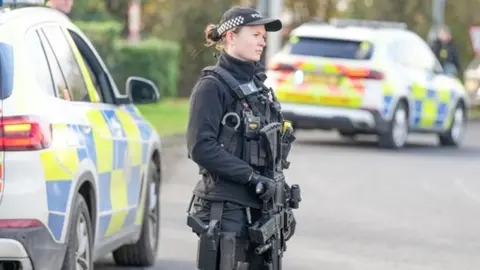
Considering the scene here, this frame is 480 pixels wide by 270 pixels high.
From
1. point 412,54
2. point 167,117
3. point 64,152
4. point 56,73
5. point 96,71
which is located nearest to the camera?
point 64,152

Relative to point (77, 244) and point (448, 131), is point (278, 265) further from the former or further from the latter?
point (448, 131)

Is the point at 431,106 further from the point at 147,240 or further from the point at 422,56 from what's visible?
the point at 147,240

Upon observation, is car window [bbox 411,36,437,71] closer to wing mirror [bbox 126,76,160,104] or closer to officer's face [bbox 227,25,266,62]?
wing mirror [bbox 126,76,160,104]

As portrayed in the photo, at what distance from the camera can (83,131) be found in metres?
7.50

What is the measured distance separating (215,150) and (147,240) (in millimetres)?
3319

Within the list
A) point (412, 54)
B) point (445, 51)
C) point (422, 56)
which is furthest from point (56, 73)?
point (445, 51)

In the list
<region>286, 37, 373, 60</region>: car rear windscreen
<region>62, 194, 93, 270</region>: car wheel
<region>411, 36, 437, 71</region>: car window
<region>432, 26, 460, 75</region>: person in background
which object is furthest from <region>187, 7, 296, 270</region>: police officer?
<region>432, 26, 460, 75</region>: person in background

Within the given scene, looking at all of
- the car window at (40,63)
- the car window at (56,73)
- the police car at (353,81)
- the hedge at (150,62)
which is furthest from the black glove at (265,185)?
the hedge at (150,62)

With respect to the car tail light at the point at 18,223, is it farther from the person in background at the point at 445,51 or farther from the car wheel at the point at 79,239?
the person in background at the point at 445,51

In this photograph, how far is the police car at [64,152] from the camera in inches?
260

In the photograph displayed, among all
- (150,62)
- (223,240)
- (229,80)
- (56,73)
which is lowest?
(150,62)

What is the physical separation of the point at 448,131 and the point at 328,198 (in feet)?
30.5

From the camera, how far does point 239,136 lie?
20.7ft

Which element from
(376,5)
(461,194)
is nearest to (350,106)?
(461,194)
